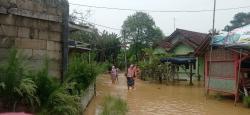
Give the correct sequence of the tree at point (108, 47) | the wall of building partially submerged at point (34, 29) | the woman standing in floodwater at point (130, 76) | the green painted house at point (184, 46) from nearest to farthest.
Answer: the wall of building partially submerged at point (34, 29)
the woman standing in floodwater at point (130, 76)
the green painted house at point (184, 46)
the tree at point (108, 47)

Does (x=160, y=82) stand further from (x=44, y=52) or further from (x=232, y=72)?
(x=44, y=52)

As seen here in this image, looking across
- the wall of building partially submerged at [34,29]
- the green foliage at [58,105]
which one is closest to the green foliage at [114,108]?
the green foliage at [58,105]

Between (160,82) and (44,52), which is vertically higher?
(44,52)

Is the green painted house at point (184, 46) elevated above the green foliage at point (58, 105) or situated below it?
above

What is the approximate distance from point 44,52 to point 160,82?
17257mm

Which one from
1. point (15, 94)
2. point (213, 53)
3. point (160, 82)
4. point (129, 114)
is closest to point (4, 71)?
point (15, 94)

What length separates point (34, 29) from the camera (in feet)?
32.6

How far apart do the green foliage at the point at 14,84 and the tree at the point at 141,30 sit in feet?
123

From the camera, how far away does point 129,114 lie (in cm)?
1208

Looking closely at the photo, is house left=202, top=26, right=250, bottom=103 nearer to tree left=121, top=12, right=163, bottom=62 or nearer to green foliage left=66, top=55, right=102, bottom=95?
green foliage left=66, top=55, right=102, bottom=95

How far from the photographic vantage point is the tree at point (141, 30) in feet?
153

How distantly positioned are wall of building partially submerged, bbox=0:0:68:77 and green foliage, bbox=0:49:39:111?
4.20 ft

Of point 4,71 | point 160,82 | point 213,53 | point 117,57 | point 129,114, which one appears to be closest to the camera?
point 4,71

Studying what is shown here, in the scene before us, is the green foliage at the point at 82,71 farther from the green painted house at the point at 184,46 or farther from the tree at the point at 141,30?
the tree at the point at 141,30
